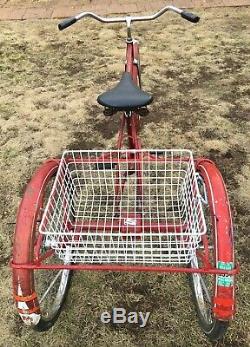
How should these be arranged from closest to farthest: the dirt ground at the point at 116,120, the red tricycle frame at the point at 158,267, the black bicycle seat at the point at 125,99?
the red tricycle frame at the point at 158,267, the black bicycle seat at the point at 125,99, the dirt ground at the point at 116,120

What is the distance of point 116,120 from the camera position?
3.84 m

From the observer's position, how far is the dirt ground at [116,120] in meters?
2.27

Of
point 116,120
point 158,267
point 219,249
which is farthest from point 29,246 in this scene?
point 116,120

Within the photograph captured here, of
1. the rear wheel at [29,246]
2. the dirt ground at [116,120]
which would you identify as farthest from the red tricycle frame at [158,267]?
the dirt ground at [116,120]

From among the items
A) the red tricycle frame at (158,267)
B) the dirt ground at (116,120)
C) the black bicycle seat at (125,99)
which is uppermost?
the black bicycle seat at (125,99)

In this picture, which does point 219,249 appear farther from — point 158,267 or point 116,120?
Result: point 116,120

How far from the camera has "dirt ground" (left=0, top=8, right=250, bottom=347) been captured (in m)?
2.27

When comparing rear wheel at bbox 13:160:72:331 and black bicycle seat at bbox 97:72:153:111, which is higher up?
black bicycle seat at bbox 97:72:153:111

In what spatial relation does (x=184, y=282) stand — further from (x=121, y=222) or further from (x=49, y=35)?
(x=49, y=35)

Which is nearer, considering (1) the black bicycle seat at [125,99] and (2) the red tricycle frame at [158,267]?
(2) the red tricycle frame at [158,267]

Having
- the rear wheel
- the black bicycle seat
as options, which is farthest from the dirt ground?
the black bicycle seat

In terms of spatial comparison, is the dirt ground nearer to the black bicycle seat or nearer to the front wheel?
the front wheel

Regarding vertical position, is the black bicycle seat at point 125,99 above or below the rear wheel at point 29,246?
above

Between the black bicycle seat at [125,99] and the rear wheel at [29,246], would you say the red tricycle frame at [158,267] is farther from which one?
the black bicycle seat at [125,99]
